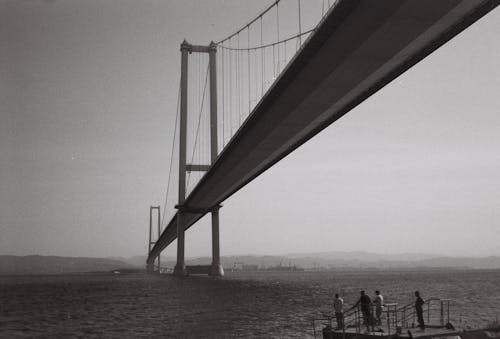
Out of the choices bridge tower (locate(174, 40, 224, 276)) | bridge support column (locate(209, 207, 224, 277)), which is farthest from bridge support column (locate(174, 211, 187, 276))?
bridge support column (locate(209, 207, 224, 277))

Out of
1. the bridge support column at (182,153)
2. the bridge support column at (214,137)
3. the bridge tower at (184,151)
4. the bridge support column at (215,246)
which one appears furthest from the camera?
the bridge support column at (215,246)

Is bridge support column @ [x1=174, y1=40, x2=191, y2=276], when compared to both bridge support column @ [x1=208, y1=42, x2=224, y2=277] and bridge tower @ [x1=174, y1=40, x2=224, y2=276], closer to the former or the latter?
bridge tower @ [x1=174, y1=40, x2=224, y2=276]

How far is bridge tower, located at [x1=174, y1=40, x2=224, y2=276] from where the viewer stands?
76.9 metres

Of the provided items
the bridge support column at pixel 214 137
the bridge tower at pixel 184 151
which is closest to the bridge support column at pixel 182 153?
the bridge tower at pixel 184 151

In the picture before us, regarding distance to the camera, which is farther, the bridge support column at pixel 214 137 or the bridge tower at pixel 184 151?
the bridge tower at pixel 184 151

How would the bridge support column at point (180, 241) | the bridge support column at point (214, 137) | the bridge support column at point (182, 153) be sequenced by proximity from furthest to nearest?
the bridge support column at point (180, 241), the bridge support column at point (182, 153), the bridge support column at point (214, 137)

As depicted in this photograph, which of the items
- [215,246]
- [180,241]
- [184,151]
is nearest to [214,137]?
[184,151]

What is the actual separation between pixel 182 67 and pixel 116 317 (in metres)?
56.4

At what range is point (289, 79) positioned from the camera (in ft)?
92.7

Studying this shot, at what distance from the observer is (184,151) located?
78062 millimetres

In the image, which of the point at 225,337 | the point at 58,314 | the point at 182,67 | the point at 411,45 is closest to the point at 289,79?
the point at 411,45

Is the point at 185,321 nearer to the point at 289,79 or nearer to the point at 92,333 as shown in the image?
the point at 92,333

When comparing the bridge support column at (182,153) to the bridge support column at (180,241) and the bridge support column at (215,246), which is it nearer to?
the bridge support column at (180,241)

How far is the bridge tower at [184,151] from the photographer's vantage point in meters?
76.9
